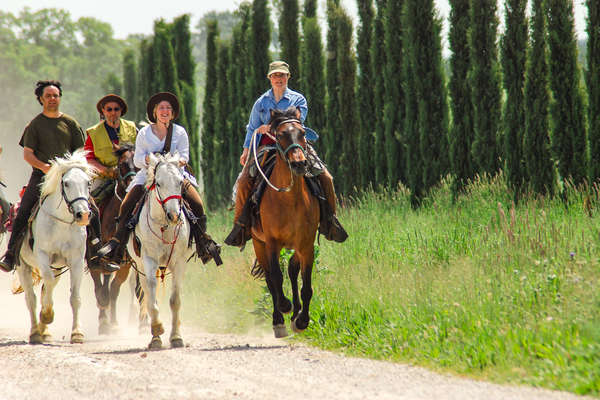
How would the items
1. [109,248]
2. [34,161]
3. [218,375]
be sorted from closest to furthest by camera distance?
[218,375], [109,248], [34,161]

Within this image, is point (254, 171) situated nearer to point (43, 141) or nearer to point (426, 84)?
point (43, 141)

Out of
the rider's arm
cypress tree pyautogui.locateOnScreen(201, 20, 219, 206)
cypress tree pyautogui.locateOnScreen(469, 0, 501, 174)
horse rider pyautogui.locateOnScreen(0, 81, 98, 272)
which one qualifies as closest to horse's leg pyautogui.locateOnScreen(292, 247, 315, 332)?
horse rider pyautogui.locateOnScreen(0, 81, 98, 272)

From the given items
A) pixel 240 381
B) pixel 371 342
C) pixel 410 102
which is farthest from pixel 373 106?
pixel 240 381

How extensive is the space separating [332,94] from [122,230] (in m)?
10.6

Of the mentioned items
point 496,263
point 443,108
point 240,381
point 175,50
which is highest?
point 175,50

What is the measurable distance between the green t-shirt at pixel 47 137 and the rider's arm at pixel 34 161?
0.23 ft

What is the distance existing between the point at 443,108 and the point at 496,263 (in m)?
8.07

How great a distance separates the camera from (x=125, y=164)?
12188 millimetres

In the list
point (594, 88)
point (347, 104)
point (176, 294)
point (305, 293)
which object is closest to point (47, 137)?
point (176, 294)

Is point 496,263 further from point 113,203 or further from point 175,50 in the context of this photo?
point 175,50

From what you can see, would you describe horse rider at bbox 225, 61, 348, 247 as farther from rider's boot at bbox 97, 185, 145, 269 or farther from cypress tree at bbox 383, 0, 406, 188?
cypress tree at bbox 383, 0, 406, 188

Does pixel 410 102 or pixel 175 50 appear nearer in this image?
pixel 410 102

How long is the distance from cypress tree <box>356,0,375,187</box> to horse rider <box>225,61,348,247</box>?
834 cm

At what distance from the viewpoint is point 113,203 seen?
1249 cm
